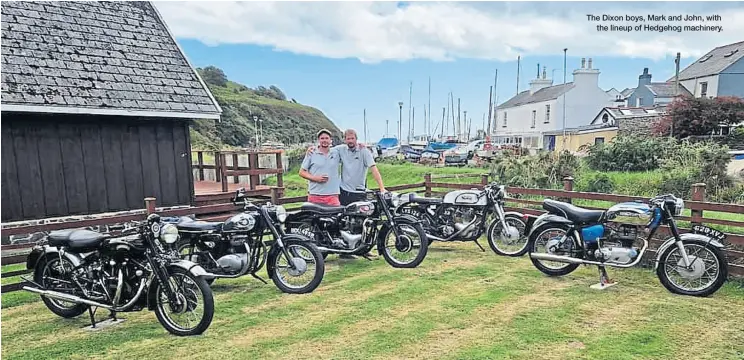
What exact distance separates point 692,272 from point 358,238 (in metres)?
3.25

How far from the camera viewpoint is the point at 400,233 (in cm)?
582

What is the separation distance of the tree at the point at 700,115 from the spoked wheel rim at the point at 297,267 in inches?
649

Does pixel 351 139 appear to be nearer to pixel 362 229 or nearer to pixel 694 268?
pixel 362 229

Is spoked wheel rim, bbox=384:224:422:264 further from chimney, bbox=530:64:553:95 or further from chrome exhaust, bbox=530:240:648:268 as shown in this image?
chimney, bbox=530:64:553:95

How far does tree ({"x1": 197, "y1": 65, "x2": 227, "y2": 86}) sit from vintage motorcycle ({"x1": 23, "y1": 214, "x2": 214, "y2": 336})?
57.4 meters

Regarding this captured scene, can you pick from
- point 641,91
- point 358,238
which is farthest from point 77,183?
point 641,91

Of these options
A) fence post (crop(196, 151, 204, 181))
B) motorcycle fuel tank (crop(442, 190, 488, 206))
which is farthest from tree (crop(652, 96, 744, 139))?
fence post (crop(196, 151, 204, 181))

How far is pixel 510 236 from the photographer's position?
6.39m

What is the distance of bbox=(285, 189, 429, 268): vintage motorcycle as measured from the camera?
578cm

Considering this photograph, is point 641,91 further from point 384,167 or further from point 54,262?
point 54,262

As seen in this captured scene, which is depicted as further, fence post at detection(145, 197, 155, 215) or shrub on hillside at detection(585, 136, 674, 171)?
shrub on hillside at detection(585, 136, 674, 171)

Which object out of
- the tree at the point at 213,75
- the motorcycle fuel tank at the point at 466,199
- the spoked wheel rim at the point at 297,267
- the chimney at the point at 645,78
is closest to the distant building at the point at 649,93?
the chimney at the point at 645,78

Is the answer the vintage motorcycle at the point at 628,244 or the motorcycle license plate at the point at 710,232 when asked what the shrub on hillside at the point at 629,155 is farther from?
the motorcycle license plate at the point at 710,232

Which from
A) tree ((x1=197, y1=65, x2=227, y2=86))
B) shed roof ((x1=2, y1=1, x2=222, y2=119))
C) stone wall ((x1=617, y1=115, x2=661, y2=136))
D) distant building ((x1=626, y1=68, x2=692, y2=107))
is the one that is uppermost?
tree ((x1=197, y1=65, x2=227, y2=86))
